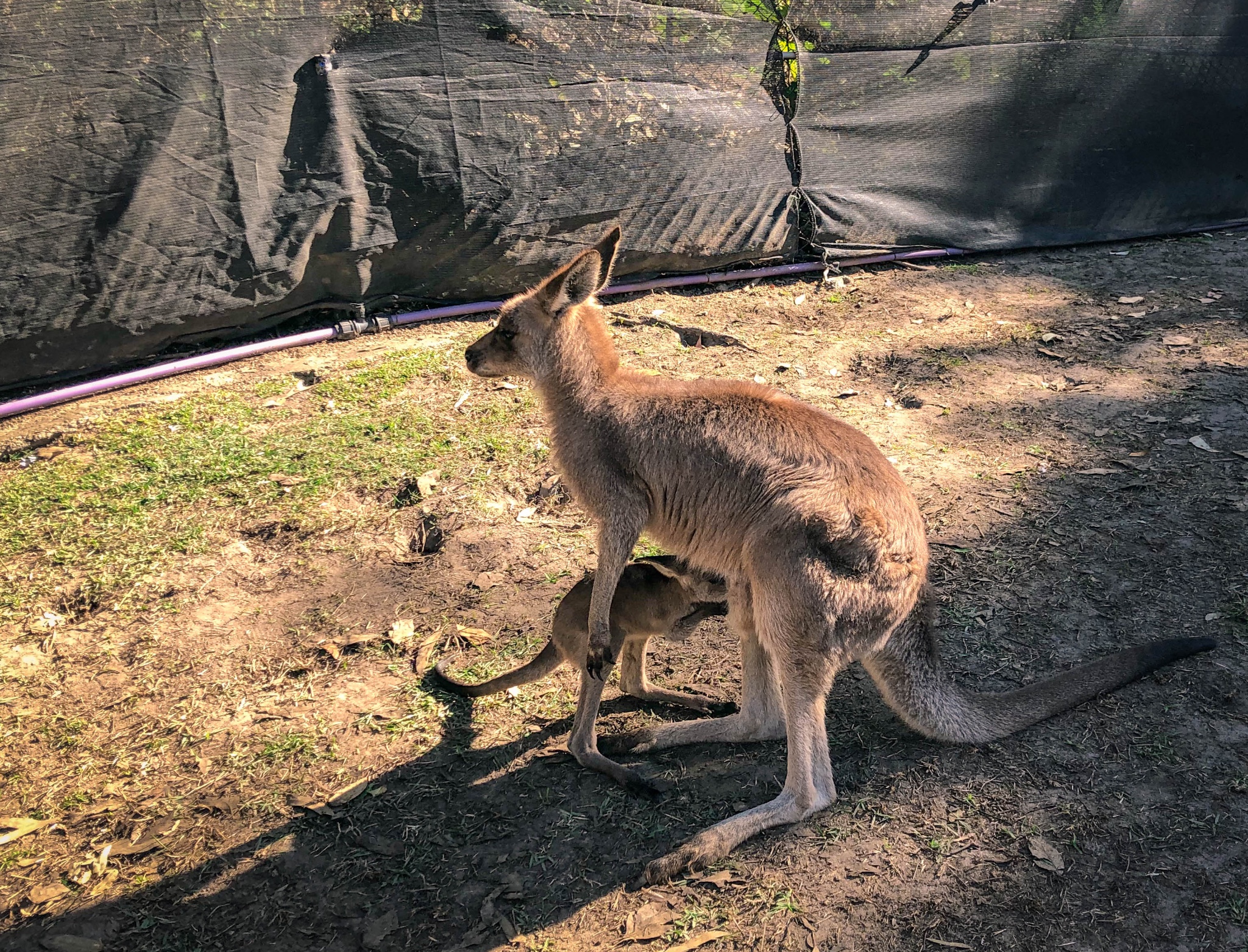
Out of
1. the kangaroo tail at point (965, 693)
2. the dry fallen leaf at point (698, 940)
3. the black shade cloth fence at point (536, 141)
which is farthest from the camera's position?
the black shade cloth fence at point (536, 141)

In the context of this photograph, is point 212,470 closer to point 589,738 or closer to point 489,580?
point 489,580

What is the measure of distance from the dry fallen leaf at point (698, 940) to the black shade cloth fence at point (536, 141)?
5.49m

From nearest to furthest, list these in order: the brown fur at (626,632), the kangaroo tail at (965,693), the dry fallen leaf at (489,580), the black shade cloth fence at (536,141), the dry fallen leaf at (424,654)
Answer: the kangaroo tail at (965,693) → the brown fur at (626,632) → the dry fallen leaf at (424,654) → the dry fallen leaf at (489,580) → the black shade cloth fence at (536,141)

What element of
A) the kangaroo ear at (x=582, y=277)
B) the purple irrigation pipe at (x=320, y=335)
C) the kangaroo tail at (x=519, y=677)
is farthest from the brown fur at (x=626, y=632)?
the purple irrigation pipe at (x=320, y=335)

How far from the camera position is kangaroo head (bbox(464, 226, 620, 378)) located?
408 centimetres

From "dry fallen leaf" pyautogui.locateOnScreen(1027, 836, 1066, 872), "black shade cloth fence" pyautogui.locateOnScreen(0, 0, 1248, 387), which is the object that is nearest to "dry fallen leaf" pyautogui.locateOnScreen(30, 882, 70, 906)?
"dry fallen leaf" pyautogui.locateOnScreen(1027, 836, 1066, 872)

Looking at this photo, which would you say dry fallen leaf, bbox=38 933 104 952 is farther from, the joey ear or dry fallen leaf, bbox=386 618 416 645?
the joey ear

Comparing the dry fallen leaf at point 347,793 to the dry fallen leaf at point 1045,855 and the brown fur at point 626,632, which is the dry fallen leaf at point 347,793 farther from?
the dry fallen leaf at point 1045,855

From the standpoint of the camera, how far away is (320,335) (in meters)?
7.18

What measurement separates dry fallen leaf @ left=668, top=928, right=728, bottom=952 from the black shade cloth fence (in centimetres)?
549

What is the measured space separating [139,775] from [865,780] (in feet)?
9.56

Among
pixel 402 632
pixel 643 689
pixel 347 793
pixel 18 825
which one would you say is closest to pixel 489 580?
pixel 402 632

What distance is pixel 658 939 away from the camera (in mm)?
3160

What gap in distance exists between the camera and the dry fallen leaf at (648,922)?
3.18 m
